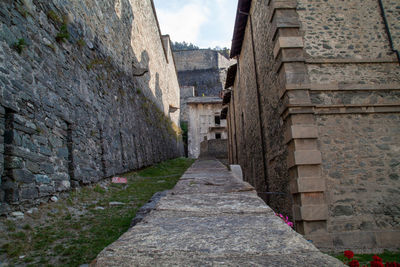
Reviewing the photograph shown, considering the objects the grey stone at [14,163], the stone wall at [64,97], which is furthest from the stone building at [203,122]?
the grey stone at [14,163]

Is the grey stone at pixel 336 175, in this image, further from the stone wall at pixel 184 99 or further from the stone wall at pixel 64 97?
the stone wall at pixel 184 99

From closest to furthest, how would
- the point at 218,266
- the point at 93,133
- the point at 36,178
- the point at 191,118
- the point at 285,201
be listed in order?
the point at 218,266
the point at 36,178
the point at 285,201
the point at 93,133
the point at 191,118

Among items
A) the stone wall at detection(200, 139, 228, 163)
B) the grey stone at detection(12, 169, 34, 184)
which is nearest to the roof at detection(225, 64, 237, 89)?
the stone wall at detection(200, 139, 228, 163)

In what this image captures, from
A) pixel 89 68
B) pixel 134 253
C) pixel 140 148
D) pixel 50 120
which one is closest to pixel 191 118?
pixel 140 148

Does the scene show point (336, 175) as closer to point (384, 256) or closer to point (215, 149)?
point (384, 256)

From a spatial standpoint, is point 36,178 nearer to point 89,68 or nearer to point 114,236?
point 114,236

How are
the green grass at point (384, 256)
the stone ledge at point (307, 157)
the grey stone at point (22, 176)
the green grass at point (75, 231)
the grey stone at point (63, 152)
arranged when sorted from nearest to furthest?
the green grass at point (75, 231)
the grey stone at point (22, 176)
the green grass at point (384, 256)
the grey stone at point (63, 152)
the stone ledge at point (307, 157)

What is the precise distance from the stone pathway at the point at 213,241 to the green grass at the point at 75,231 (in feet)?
5.37

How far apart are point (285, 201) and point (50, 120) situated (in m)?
5.31

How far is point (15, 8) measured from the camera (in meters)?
4.23

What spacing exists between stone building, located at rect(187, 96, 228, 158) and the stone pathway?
26.1 metres

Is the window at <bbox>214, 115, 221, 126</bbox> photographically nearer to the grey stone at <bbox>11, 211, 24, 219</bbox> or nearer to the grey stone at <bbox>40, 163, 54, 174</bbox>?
the grey stone at <bbox>40, 163, 54, 174</bbox>

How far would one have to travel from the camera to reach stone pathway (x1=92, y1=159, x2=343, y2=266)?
1253 millimetres

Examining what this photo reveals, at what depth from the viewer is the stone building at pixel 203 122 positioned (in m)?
28.5
